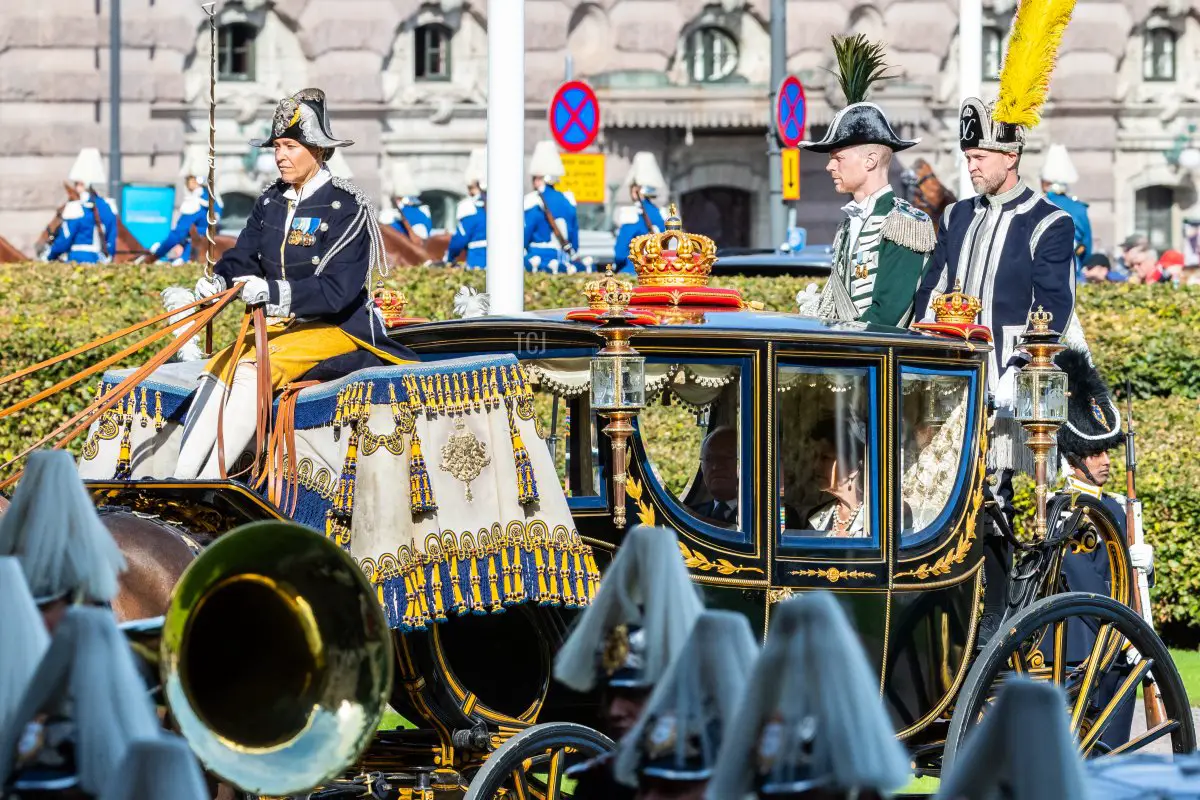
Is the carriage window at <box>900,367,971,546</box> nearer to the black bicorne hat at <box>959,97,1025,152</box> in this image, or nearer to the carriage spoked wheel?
the carriage spoked wheel

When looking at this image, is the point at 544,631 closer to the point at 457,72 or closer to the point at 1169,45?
the point at 457,72

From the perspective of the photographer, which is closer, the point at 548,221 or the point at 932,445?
the point at 932,445

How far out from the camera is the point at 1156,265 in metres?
23.4

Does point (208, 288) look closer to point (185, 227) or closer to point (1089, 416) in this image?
point (1089, 416)

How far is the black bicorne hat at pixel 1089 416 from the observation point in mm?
7859

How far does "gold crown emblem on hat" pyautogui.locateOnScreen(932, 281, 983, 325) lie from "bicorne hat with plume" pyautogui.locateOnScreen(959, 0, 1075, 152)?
92 cm

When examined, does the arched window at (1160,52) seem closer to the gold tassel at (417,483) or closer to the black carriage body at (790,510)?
the black carriage body at (790,510)

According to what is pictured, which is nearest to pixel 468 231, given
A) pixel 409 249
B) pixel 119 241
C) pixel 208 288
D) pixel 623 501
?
pixel 409 249

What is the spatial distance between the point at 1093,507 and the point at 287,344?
2763 millimetres

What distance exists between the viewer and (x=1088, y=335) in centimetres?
1334

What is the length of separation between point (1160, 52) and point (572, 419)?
1067 inches

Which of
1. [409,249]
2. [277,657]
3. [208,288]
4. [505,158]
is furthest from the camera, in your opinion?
[409,249]

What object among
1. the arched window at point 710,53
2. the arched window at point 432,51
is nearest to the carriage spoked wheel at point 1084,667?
the arched window at point 432,51

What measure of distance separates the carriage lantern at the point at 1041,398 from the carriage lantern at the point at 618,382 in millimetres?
1367
